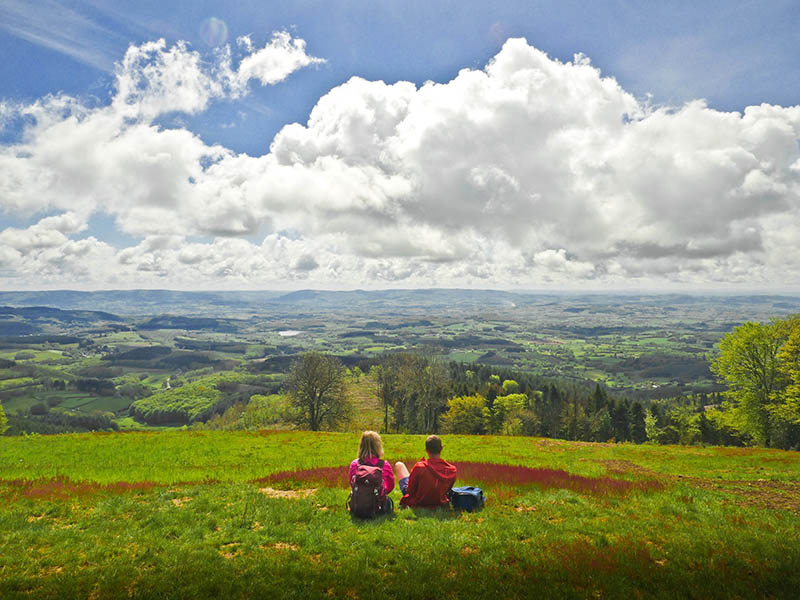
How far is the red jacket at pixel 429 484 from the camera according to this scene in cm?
1163

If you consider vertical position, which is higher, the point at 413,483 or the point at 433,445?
the point at 433,445

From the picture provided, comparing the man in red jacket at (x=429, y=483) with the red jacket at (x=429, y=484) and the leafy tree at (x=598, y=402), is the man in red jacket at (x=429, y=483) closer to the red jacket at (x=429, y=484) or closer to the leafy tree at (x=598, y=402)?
the red jacket at (x=429, y=484)

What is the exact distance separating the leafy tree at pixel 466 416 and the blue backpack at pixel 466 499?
65148 millimetres

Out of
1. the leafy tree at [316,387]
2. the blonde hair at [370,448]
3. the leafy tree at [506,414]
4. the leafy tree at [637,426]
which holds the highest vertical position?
the blonde hair at [370,448]

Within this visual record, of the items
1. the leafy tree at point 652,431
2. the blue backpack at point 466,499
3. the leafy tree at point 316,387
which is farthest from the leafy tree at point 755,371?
the leafy tree at point 316,387

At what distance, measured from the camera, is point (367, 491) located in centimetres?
1086

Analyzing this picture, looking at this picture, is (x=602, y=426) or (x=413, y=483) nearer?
(x=413, y=483)

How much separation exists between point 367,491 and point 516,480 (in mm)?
7539

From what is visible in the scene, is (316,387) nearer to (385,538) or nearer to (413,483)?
(413,483)

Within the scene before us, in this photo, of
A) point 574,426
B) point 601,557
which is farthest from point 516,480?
point 574,426

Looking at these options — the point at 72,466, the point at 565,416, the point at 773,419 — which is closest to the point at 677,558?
the point at 72,466

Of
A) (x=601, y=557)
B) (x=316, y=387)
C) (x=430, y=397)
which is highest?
(x=601, y=557)

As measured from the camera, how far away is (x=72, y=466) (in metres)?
20.5

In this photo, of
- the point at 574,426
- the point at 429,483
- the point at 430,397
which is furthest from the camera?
the point at 430,397
